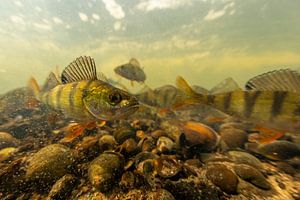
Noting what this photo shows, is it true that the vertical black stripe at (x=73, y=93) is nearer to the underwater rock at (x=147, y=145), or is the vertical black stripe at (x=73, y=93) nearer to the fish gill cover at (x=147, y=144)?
the fish gill cover at (x=147, y=144)

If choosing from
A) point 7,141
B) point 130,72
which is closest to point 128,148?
point 7,141

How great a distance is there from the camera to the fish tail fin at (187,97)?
361 cm

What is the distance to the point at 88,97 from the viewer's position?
2887mm

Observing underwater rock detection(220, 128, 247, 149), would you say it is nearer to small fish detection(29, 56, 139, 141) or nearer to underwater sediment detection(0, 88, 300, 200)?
underwater sediment detection(0, 88, 300, 200)

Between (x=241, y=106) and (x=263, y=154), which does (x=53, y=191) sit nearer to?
(x=241, y=106)

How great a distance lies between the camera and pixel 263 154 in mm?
4434

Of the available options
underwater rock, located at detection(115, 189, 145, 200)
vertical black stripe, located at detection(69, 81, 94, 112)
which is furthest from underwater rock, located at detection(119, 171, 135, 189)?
vertical black stripe, located at detection(69, 81, 94, 112)

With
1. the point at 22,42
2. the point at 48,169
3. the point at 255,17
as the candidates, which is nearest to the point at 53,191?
the point at 48,169

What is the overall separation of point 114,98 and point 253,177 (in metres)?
2.57

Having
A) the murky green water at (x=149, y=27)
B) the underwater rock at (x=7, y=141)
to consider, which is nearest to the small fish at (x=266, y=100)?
the underwater rock at (x=7, y=141)

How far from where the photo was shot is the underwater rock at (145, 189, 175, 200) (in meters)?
2.41

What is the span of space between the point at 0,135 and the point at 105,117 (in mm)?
3934

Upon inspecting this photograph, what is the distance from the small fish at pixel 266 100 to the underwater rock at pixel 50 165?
81.5 inches

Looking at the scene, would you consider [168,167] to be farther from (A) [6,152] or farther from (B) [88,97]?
(A) [6,152]
